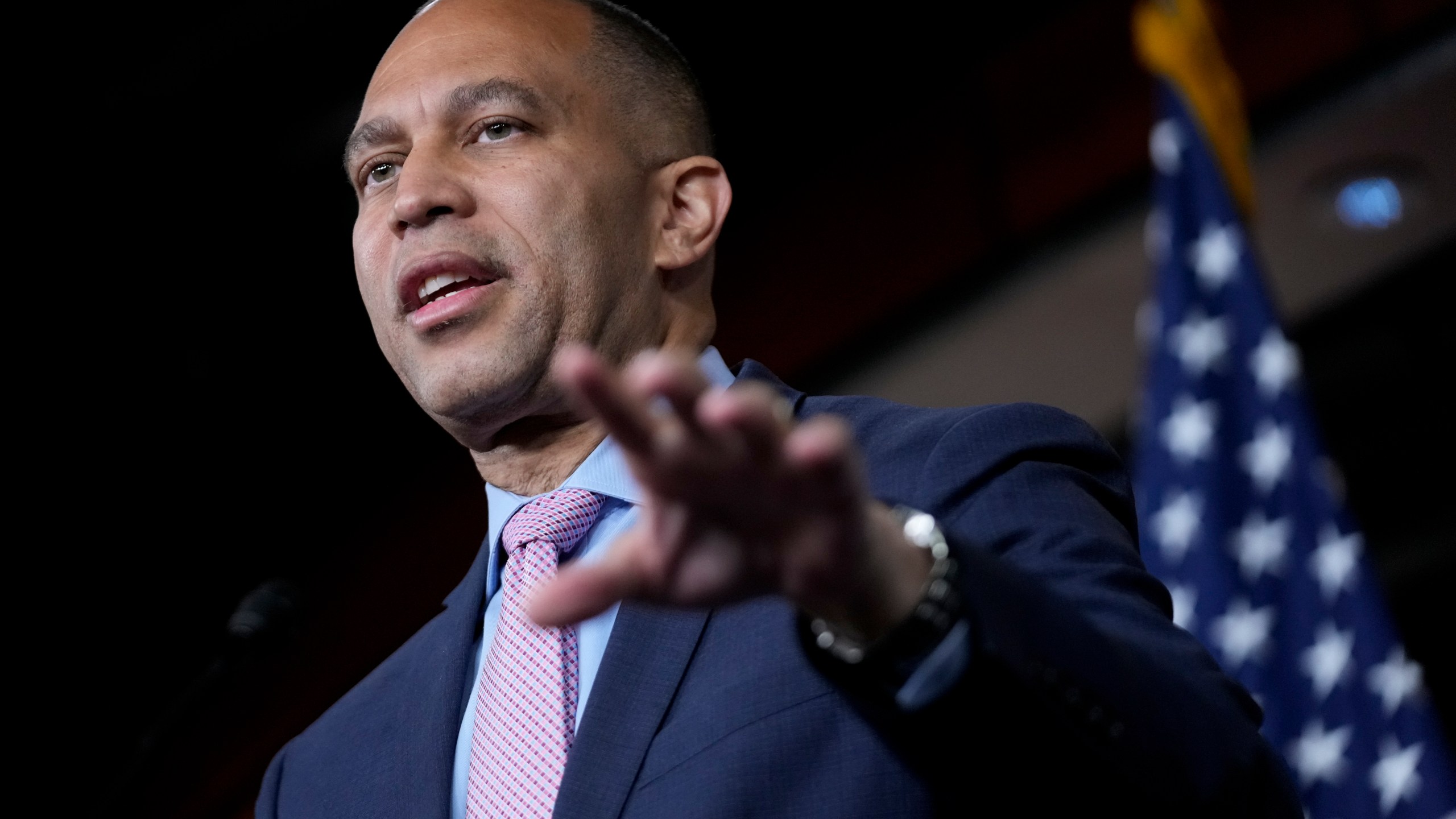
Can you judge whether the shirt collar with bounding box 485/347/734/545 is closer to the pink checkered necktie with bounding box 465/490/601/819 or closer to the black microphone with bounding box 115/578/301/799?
the pink checkered necktie with bounding box 465/490/601/819

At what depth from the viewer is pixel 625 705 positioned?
3.49 feet

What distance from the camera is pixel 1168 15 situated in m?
3.16

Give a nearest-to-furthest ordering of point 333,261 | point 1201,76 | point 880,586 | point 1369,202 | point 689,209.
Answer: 1. point 880,586
2. point 689,209
3. point 1201,76
4. point 333,261
5. point 1369,202

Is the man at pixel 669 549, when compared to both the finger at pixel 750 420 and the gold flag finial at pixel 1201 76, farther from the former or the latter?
the gold flag finial at pixel 1201 76

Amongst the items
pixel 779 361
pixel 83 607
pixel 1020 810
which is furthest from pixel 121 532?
pixel 1020 810

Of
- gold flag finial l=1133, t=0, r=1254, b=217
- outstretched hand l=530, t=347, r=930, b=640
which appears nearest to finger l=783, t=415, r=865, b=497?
outstretched hand l=530, t=347, r=930, b=640

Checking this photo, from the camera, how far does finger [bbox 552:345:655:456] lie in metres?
0.60

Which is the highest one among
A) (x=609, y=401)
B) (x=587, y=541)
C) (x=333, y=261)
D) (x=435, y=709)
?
(x=609, y=401)

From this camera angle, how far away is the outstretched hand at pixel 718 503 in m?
0.62

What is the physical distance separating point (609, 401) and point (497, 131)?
967mm

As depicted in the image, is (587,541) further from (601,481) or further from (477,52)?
(477,52)

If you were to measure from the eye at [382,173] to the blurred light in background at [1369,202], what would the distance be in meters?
3.69

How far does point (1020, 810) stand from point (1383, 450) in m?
5.53

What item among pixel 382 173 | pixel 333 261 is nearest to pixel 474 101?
pixel 382 173
